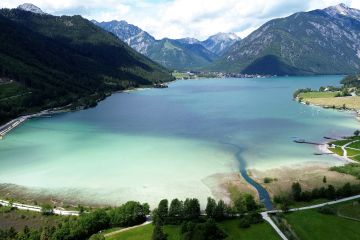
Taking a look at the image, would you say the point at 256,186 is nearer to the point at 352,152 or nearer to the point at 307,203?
the point at 307,203

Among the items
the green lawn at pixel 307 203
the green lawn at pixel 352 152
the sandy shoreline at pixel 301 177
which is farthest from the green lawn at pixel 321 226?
→ the green lawn at pixel 352 152

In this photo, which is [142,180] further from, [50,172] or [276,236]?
[276,236]

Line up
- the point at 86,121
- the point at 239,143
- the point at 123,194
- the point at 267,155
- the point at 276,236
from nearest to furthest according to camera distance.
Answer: the point at 276,236
the point at 123,194
the point at 267,155
the point at 239,143
the point at 86,121

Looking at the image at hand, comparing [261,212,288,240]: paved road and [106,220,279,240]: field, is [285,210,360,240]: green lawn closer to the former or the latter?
[261,212,288,240]: paved road

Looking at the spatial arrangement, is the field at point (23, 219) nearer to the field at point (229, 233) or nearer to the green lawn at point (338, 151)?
the field at point (229, 233)

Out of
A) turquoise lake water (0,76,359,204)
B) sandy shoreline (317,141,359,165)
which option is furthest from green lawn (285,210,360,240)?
sandy shoreline (317,141,359,165)

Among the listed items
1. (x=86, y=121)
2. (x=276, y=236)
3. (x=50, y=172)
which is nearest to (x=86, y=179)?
(x=50, y=172)
